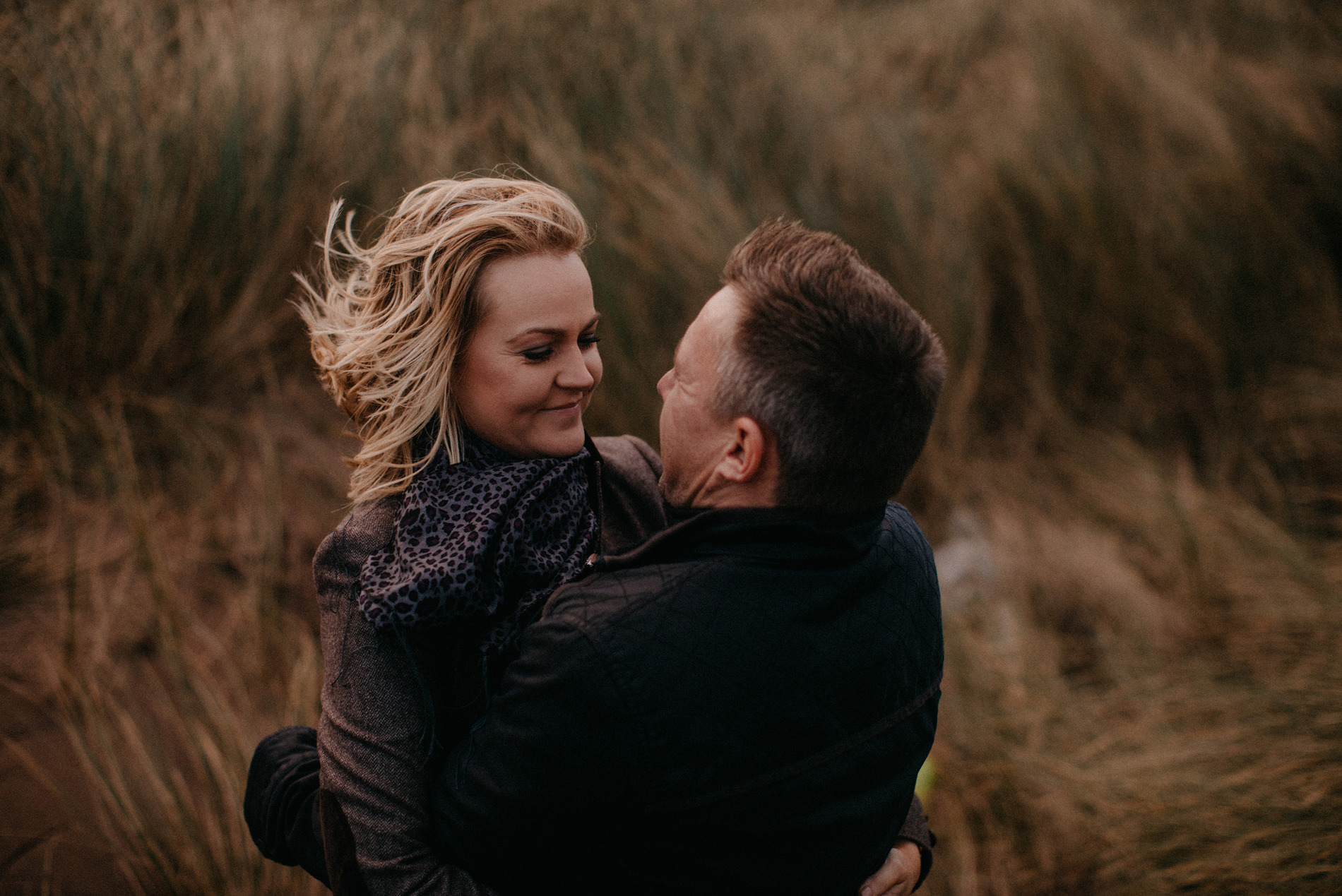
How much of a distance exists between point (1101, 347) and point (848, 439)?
13.5ft

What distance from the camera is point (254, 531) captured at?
10.3 feet

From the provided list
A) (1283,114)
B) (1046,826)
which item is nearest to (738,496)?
(1046,826)

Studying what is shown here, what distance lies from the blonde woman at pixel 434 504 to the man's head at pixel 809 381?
310mm

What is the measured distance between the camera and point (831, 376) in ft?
4.45

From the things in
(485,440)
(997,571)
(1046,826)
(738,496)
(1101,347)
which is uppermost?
(485,440)

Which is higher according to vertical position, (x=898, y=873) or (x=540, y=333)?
(x=540, y=333)

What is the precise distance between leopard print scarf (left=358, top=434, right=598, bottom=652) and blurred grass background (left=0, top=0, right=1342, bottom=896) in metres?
1.52

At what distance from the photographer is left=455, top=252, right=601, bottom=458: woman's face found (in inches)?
61.8

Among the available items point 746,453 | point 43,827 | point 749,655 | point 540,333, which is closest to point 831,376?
point 746,453

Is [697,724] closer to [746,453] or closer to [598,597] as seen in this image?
[598,597]

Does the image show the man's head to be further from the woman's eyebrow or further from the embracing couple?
the woman's eyebrow

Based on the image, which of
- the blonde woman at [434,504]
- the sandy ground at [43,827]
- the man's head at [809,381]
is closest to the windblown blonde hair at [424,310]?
the blonde woman at [434,504]

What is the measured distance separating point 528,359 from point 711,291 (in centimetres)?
246

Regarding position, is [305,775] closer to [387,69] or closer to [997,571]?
[997,571]
